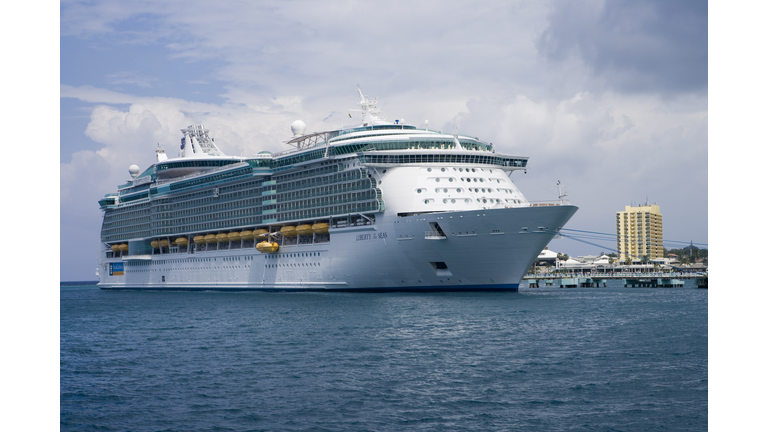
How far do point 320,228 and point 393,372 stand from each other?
35391 mm

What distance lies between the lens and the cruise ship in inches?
1783

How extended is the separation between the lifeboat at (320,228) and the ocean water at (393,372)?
18.5 meters

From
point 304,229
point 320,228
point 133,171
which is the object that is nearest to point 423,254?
point 320,228

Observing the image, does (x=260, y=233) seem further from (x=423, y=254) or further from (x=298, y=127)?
(x=423, y=254)

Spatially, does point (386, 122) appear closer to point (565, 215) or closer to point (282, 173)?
point (282, 173)

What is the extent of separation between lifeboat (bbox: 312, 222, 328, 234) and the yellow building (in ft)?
264

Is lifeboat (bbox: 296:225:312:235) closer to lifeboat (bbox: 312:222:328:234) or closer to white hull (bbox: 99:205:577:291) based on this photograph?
lifeboat (bbox: 312:222:328:234)

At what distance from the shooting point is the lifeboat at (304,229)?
5734 centimetres

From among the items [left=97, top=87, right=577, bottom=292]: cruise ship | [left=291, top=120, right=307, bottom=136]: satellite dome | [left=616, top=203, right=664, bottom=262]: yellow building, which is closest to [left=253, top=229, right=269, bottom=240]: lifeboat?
[left=97, top=87, right=577, bottom=292]: cruise ship

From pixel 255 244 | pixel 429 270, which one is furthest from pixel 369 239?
pixel 255 244

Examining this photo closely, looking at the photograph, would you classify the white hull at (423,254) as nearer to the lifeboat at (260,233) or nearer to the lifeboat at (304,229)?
the lifeboat at (304,229)

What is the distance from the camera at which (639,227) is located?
5615 inches

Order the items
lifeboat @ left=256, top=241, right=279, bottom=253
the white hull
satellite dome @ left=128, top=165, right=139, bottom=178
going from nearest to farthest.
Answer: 1. the white hull
2. lifeboat @ left=256, top=241, right=279, bottom=253
3. satellite dome @ left=128, top=165, right=139, bottom=178

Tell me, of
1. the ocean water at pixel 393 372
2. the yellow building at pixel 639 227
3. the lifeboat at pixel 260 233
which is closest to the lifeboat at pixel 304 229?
the lifeboat at pixel 260 233
